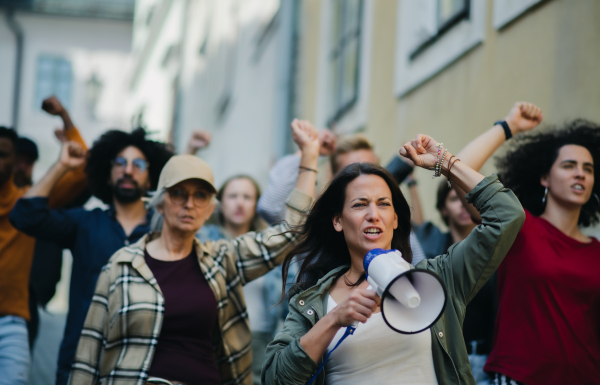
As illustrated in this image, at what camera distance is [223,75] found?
17922 millimetres

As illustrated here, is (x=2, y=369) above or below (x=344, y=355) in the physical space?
below

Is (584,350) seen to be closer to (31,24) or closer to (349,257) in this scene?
(349,257)

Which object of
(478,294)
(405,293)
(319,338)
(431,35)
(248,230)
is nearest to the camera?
(405,293)

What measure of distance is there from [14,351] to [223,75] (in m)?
13.9

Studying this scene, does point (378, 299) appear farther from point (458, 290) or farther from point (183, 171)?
point (183, 171)

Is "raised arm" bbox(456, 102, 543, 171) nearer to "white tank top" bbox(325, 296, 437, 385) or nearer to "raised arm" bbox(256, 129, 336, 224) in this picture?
"white tank top" bbox(325, 296, 437, 385)

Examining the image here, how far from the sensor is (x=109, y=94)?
3192 cm

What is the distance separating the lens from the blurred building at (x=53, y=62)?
92.4 feet

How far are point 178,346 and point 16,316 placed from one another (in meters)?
1.52

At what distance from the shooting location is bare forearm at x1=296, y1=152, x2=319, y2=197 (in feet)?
14.1

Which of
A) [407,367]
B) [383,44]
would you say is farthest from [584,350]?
[383,44]

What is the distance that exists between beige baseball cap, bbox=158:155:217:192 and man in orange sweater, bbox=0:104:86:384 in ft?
3.50

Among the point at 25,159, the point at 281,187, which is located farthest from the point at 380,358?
the point at 25,159

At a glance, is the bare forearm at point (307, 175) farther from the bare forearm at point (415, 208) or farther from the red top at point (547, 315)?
the bare forearm at point (415, 208)
